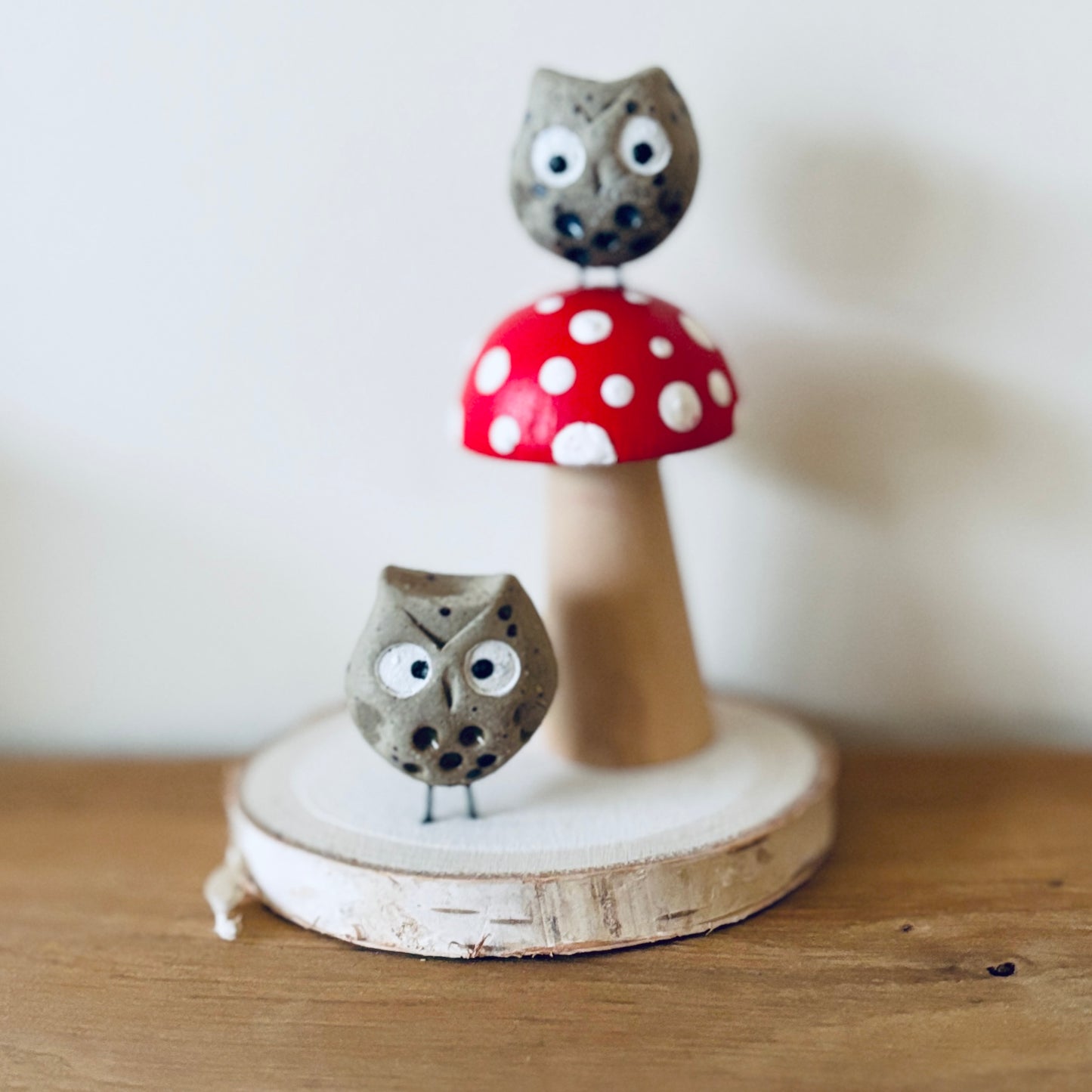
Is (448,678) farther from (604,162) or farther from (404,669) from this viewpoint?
(604,162)

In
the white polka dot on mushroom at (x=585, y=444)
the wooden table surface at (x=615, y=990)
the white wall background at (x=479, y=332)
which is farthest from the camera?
the white wall background at (x=479, y=332)

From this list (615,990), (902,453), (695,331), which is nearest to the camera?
(615,990)

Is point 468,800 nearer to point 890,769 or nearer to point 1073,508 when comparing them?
point 890,769

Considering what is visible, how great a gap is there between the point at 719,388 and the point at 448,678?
22 cm

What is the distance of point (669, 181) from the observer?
627 millimetres

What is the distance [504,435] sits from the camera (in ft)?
2.06

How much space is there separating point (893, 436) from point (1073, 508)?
0.43ft

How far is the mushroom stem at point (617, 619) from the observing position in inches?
26.9

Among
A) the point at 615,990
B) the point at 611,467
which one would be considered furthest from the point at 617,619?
the point at 615,990

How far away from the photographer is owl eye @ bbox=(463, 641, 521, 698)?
588 millimetres

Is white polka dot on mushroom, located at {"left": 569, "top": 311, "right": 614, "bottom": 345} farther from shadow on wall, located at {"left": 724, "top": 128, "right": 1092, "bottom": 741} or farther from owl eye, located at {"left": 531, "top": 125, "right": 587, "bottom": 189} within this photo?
shadow on wall, located at {"left": 724, "top": 128, "right": 1092, "bottom": 741}

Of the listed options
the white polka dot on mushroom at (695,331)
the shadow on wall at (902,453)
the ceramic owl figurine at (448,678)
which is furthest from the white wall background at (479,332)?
the ceramic owl figurine at (448,678)

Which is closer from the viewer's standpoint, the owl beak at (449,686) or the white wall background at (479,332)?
the owl beak at (449,686)

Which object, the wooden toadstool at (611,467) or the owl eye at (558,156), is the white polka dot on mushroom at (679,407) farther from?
Result: the owl eye at (558,156)
